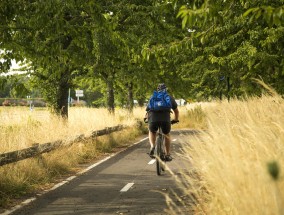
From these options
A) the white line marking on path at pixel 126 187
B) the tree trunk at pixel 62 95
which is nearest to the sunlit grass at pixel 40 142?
the tree trunk at pixel 62 95

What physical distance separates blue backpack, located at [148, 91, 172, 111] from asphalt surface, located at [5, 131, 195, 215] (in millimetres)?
1412

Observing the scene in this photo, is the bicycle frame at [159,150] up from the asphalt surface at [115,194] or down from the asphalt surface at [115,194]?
up

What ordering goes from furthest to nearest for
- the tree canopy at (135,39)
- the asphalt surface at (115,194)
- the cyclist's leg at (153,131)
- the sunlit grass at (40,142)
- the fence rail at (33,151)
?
the cyclist's leg at (153,131) → the sunlit grass at (40,142) → the fence rail at (33,151) → the tree canopy at (135,39) → the asphalt surface at (115,194)

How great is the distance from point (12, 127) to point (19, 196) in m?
5.55

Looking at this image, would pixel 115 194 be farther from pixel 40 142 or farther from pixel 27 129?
pixel 27 129

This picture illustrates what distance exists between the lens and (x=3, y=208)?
7414 millimetres

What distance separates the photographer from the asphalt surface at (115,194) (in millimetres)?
7180

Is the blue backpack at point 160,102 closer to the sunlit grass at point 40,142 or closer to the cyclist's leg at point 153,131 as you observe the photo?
the cyclist's leg at point 153,131

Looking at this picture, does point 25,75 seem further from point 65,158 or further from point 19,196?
point 19,196

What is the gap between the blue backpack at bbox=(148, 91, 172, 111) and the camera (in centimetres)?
1095

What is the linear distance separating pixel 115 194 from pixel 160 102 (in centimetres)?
318

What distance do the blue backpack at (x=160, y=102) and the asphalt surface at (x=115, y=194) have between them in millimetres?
1412

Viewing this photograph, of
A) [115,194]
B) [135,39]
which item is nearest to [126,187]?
[115,194]

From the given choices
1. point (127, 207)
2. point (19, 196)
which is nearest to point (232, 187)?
point (127, 207)
